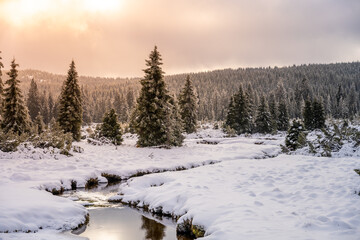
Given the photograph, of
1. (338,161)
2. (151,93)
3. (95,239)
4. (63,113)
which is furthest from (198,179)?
(63,113)

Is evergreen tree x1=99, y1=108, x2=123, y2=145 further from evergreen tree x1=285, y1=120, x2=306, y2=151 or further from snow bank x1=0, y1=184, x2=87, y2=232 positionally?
snow bank x1=0, y1=184, x2=87, y2=232

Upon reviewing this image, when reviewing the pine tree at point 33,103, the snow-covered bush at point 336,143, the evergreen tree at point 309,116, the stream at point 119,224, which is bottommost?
the stream at point 119,224

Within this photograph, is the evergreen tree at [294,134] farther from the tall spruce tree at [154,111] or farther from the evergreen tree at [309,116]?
the evergreen tree at [309,116]

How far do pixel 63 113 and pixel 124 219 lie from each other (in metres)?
25.3

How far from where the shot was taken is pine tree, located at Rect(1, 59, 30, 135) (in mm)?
28000

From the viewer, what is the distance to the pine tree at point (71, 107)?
31.3 m

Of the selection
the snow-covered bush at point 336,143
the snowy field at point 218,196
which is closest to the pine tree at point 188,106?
the snow-covered bush at point 336,143

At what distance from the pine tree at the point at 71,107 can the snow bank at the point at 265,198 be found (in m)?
20.9

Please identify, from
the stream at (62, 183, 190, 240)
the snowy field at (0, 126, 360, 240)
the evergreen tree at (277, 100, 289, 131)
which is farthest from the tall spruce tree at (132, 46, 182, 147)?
the evergreen tree at (277, 100, 289, 131)

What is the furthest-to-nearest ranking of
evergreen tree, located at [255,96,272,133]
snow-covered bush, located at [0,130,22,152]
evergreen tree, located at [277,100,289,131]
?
evergreen tree, located at [277,100,289,131]
evergreen tree, located at [255,96,272,133]
snow-covered bush, located at [0,130,22,152]

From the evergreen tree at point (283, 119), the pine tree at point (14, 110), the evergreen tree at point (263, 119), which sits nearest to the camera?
the pine tree at point (14, 110)

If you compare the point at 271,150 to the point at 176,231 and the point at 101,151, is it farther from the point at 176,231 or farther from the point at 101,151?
the point at 176,231

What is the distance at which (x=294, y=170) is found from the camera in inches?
472

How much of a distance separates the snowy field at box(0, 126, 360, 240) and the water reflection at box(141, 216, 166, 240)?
Result: 68 cm
